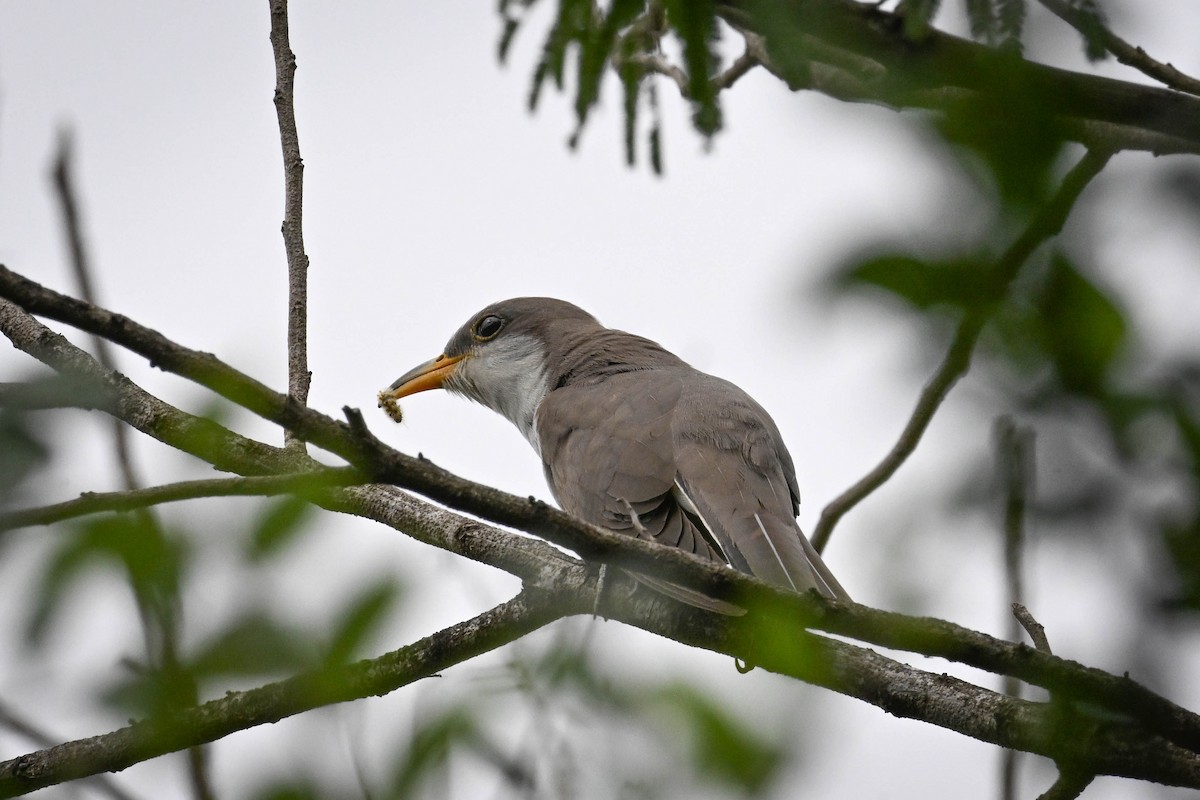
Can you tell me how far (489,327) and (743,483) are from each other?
2834 mm

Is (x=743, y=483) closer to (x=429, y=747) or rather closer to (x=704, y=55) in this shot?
(x=704, y=55)

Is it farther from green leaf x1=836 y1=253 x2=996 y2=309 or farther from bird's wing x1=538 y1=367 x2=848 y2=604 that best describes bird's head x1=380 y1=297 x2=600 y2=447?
green leaf x1=836 y1=253 x2=996 y2=309

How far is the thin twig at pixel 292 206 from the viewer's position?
13.9ft

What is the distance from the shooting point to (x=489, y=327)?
6773mm

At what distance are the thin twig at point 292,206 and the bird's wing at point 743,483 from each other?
143cm

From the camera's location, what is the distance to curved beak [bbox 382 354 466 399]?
6.79m

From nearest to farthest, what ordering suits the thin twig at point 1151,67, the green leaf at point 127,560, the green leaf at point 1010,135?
1. the green leaf at point 1010,135
2. the green leaf at point 127,560
3. the thin twig at point 1151,67

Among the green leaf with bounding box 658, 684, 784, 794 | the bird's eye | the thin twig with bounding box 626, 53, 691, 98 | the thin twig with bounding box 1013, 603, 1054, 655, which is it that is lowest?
the green leaf with bounding box 658, 684, 784, 794

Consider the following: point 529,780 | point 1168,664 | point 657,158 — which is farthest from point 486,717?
point 657,158

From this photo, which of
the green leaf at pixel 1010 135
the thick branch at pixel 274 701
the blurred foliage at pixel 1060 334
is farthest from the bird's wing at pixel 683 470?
the green leaf at pixel 1010 135

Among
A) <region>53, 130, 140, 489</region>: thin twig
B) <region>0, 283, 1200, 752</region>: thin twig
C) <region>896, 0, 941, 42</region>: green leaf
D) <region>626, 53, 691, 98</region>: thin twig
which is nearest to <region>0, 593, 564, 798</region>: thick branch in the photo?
<region>0, 283, 1200, 752</region>: thin twig

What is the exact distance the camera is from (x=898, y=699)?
10.1 ft

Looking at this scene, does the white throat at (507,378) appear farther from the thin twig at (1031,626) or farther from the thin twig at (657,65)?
the thin twig at (1031,626)

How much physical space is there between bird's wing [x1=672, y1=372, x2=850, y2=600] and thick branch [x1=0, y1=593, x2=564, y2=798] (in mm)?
763
